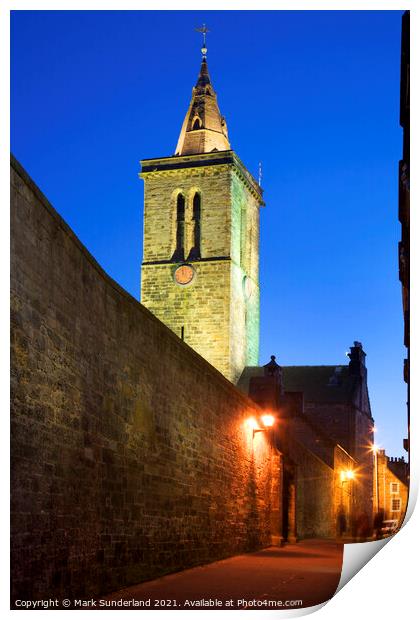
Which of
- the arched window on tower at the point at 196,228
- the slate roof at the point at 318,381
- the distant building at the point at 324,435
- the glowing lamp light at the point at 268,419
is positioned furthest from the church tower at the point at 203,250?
the glowing lamp light at the point at 268,419

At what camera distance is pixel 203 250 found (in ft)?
181

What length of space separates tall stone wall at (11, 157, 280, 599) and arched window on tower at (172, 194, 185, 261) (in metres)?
40.2

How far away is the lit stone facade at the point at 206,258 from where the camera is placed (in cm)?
5312

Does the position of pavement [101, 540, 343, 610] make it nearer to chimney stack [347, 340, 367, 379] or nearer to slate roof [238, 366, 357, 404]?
slate roof [238, 366, 357, 404]

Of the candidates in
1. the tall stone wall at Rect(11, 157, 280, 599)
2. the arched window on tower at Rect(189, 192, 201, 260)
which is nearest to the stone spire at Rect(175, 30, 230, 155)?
the arched window on tower at Rect(189, 192, 201, 260)

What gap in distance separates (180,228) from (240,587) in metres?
46.3

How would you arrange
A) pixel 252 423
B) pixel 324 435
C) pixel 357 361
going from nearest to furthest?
1. pixel 252 423
2. pixel 324 435
3. pixel 357 361

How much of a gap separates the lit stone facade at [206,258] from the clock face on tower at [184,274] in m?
0.13

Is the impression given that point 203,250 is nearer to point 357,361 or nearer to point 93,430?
point 357,361

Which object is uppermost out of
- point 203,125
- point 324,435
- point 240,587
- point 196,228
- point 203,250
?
point 203,125

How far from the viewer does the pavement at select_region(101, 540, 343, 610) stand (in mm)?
7695

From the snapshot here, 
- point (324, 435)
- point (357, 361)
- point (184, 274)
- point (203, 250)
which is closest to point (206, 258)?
point (203, 250)
